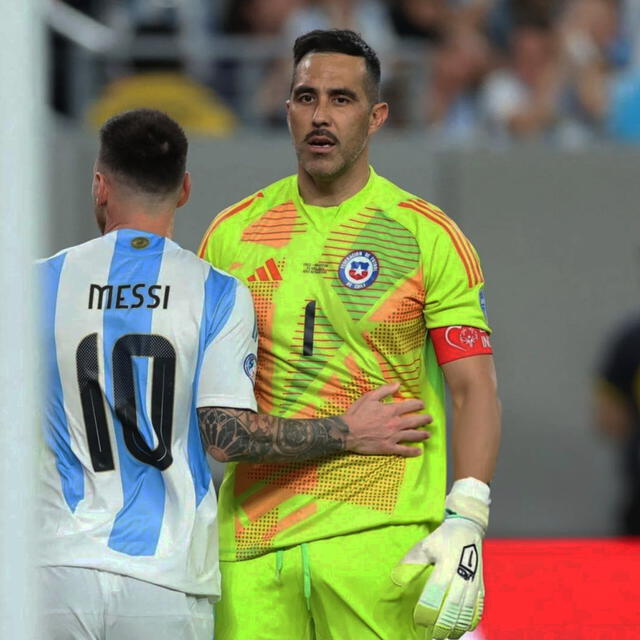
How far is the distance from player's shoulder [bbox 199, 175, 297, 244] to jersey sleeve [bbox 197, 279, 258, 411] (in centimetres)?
47

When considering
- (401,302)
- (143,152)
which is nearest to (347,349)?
(401,302)

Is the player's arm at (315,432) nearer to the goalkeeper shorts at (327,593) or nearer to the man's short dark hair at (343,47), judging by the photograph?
the goalkeeper shorts at (327,593)

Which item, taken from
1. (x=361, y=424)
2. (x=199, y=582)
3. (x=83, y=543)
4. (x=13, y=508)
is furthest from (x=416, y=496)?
(x=13, y=508)

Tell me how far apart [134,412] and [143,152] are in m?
0.65

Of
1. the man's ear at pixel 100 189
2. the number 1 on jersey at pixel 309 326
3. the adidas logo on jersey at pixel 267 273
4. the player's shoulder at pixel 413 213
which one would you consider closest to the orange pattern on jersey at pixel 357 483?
the number 1 on jersey at pixel 309 326

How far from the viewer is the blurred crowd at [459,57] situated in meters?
9.25

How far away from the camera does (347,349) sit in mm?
3955

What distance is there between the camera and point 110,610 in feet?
11.5

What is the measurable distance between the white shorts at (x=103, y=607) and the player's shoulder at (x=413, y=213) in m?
1.15

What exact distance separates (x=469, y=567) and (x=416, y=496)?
0.33 m

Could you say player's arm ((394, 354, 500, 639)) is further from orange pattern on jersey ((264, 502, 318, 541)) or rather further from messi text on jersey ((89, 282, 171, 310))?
messi text on jersey ((89, 282, 171, 310))

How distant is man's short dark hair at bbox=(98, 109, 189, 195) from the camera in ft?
12.3

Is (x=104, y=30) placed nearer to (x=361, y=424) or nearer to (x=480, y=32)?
(x=480, y=32)

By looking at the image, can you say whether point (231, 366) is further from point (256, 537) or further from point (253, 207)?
point (253, 207)
